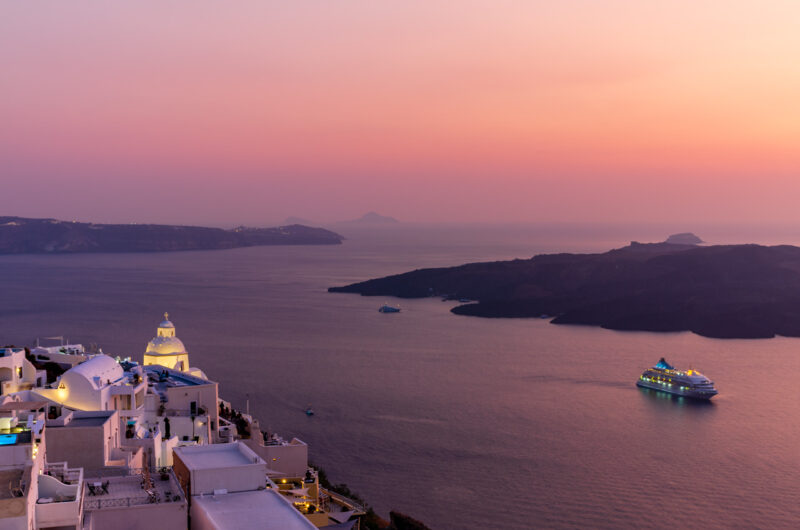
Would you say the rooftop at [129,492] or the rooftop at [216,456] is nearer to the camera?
the rooftop at [129,492]

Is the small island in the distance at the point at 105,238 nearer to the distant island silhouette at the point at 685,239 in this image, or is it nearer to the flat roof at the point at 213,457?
the distant island silhouette at the point at 685,239

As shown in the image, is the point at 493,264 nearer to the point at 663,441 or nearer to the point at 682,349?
the point at 682,349

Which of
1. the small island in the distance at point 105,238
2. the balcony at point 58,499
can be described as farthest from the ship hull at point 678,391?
the small island in the distance at point 105,238

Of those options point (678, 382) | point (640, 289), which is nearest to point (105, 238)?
point (640, 289)

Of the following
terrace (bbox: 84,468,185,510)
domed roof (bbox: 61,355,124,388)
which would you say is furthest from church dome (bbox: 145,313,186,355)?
terrace (bbox: 84,468,185,510)

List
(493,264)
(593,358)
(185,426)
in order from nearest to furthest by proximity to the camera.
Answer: (185,426) < (593,358) < (493,264)

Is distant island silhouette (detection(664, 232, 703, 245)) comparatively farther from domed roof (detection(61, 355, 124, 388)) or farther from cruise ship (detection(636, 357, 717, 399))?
domed roof (detection(61, 355, 124, 388))

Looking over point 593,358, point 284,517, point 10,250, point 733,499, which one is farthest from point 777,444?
point 10,250
